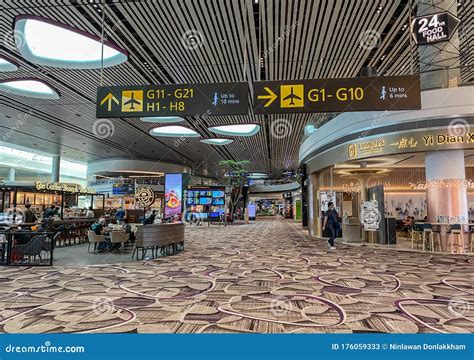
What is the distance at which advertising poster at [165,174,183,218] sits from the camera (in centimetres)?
2084

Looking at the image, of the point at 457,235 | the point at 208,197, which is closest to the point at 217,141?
the point at 208,197

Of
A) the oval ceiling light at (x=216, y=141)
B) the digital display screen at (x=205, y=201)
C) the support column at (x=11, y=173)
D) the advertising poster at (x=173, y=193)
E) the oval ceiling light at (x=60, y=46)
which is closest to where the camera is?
the oval ceiling light at (x=60, y=46)

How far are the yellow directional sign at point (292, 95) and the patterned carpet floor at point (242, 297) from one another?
2.89 meters

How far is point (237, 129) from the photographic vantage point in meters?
17.7

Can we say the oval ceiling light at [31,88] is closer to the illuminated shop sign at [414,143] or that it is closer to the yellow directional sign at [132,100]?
the yellow directional sign at [132,100]

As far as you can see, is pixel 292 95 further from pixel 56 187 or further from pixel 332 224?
pixel 56 187

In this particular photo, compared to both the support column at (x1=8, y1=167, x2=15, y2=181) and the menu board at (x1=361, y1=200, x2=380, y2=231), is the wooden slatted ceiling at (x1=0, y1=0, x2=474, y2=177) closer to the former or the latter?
the menu board at (x1=361, y1=200, x2=380, y2=231)

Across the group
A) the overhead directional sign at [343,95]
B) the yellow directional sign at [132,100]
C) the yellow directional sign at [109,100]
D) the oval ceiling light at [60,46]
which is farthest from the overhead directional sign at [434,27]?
the oval ceiling light at [60,46]

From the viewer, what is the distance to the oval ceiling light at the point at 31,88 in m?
10.8

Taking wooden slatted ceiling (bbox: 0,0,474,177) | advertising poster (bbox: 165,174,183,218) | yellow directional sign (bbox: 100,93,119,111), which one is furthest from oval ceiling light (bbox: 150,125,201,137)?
yellow directional sign (bbox: 100,93,119,111)

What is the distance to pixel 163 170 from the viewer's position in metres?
30.3

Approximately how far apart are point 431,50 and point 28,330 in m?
10.4

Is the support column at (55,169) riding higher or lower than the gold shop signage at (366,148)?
higher
